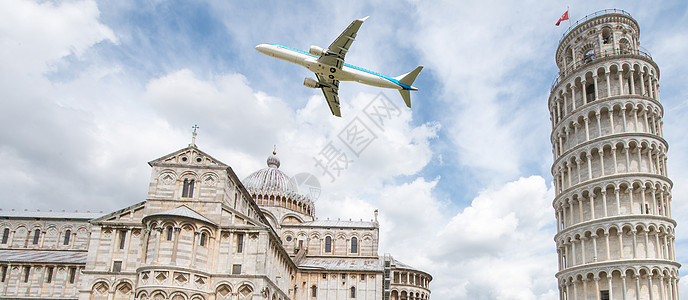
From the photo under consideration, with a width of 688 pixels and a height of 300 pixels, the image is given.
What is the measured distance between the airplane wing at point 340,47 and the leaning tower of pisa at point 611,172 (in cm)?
2472

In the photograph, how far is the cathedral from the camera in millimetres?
38406

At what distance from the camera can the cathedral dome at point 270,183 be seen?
63562 millimetres

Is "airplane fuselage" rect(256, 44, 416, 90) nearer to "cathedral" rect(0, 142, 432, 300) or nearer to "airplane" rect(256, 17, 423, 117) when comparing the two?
"airplane" rect(256, 17, 423, 117)

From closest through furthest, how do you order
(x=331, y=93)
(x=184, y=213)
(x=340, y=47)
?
(x=340, y=47) < (x=331, y=93) < (x=184, y=213)

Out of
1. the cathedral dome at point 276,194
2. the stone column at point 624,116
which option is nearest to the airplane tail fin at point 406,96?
the stone column at point 624,116

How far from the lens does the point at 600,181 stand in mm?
42250

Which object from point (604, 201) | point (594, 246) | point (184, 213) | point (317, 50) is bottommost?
point (594, 246)

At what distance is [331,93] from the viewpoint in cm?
3256

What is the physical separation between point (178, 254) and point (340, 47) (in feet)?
63.1

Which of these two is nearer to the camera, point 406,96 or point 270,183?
point 406,96

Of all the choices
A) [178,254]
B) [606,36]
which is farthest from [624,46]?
[178,254]

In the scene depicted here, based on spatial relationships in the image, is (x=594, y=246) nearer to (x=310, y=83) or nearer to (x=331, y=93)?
(x=331, y=93)

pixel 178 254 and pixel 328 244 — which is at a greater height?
pixel 328 244

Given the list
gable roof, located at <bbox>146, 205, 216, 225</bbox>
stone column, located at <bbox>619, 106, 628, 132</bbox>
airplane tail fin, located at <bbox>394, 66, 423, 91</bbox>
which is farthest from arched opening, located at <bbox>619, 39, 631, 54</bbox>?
gable roof, located at <bbox>146, 205, 216, 225</bbox>
